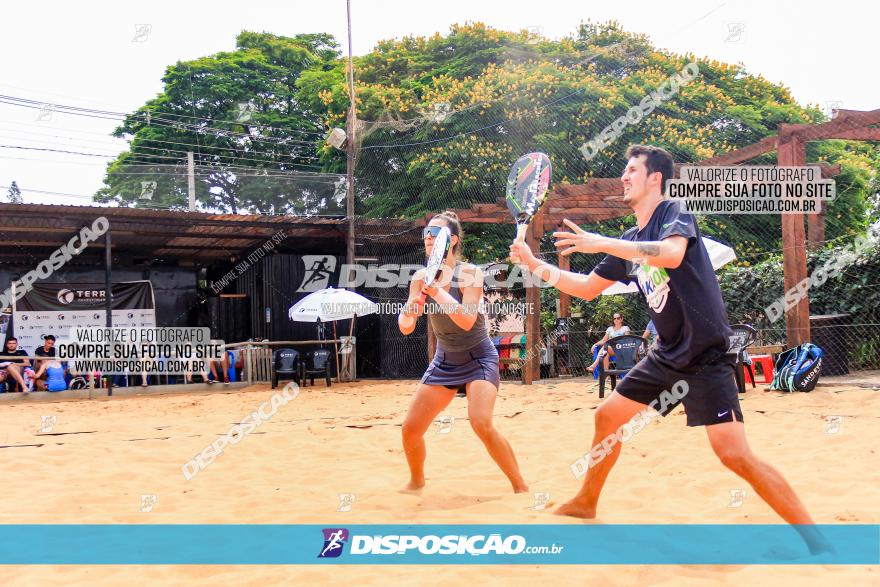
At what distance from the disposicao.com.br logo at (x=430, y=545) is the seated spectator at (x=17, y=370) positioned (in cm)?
1223

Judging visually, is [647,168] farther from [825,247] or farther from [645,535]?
[825,247]

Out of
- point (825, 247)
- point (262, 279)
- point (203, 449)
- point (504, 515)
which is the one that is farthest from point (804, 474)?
point (262, 279)

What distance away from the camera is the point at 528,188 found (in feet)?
12.2

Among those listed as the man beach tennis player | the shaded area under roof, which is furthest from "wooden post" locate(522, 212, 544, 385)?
the man beach tennis player

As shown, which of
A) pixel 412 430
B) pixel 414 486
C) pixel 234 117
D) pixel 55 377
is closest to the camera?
pixel 412 430

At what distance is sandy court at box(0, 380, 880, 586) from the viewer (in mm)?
2994

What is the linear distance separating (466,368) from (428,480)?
0.93 meters

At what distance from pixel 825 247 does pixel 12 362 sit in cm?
1452

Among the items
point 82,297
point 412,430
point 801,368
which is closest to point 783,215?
point 801,368

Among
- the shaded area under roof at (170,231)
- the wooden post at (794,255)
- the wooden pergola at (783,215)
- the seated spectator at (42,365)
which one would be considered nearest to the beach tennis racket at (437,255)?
the wooden pergola at (783,215)

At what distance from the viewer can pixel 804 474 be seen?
14.6 feet

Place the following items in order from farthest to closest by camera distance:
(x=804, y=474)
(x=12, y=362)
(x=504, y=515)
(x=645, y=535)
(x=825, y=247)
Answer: (x=12, y=362), (x=825, y=247), (x=804, y=474), (x=504, y=515), (x=645, y=535)

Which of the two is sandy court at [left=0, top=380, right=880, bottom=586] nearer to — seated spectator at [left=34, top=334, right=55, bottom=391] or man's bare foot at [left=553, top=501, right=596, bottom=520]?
man's bare foot at [left=553, top=501, right=596, bottom=520]

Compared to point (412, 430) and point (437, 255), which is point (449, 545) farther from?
point (437, 255)
